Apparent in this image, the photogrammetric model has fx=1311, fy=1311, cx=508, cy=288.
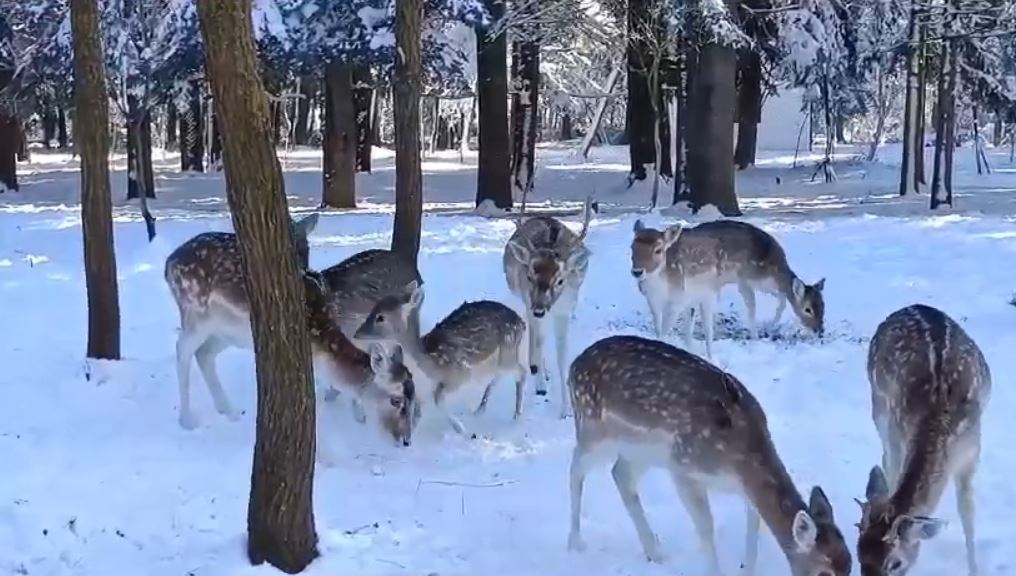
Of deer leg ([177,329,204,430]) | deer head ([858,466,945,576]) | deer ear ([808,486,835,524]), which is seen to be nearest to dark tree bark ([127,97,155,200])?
deer leg ([177,329,204,430])

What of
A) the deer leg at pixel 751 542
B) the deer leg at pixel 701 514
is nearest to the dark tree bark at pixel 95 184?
the deer leg at pixel 701 514

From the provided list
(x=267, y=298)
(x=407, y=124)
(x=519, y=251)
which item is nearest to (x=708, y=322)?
(x=519, y=251)

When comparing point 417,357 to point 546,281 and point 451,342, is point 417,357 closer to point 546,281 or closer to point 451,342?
point 451,342

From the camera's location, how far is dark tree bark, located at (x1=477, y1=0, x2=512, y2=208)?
74.7 feet

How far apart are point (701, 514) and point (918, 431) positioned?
1047 millimetres

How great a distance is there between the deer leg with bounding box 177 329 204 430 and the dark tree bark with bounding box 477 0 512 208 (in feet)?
47.5

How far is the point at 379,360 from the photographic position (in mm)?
7660

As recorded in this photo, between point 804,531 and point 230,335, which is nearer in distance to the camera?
point 804,531

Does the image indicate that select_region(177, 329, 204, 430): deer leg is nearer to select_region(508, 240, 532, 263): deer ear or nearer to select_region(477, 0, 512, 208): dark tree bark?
select_region(508, 240, 532, 263): deer ear

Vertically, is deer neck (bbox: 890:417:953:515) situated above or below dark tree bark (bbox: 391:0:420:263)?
below

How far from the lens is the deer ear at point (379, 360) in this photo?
25.0 ft

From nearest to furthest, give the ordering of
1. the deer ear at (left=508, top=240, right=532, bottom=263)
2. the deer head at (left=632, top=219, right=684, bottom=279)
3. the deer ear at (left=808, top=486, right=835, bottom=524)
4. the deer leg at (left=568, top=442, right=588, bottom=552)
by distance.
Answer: the deer ear at (left=808, top=486, right=835, bottom=524) → the deer leg at (left=568, top=442, right=588, bottom=552) → the deer ear at (left=508, top=240, right=532, bottom=263) → the deer head at (left=632, top=219, right=684, bottom=279)

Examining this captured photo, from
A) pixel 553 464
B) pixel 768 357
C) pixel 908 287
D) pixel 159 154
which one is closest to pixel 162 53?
pixel 908 287

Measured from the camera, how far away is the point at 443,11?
891 inches
